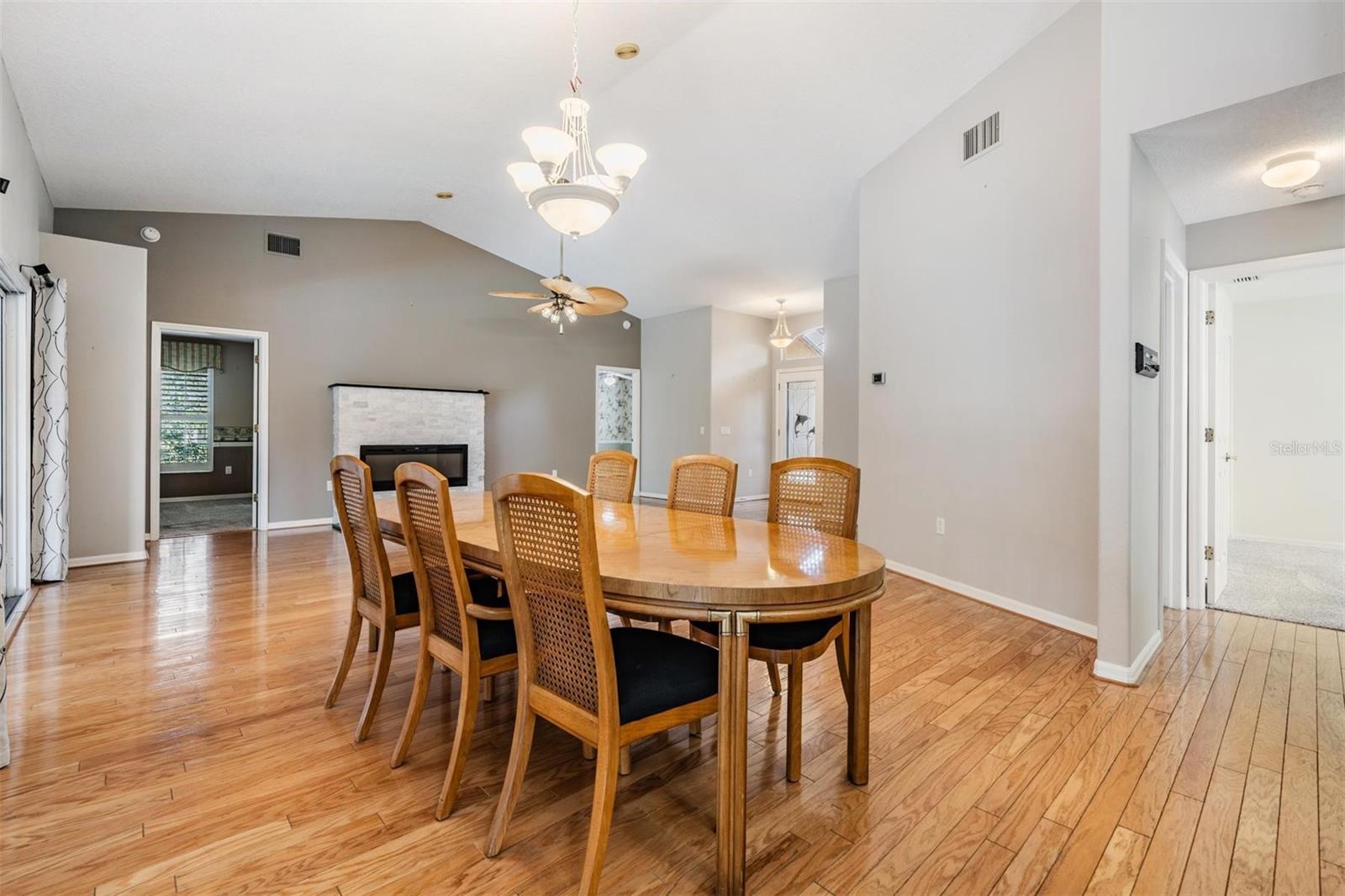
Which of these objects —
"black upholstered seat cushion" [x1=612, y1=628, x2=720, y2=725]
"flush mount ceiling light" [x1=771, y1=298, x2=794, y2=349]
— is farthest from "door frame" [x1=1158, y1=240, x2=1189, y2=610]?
"flush mount ceiling light" [x1=771, y1=298, x2=794, y2=349]

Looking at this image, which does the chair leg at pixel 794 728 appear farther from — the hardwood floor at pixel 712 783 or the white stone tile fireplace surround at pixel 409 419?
the white stone tile fireplace surround at pixel 409 419

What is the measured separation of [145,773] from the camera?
6.20 ft

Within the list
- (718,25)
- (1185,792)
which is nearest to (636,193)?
(718,25)

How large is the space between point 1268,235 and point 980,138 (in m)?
1.63

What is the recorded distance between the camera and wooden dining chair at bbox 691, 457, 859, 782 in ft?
5.96

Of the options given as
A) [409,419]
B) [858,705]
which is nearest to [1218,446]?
[858,705]

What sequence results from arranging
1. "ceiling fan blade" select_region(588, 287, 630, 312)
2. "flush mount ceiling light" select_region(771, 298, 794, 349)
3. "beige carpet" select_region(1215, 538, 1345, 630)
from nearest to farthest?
"beige carpet" select_region(1215, 538, 1345, 630) → "ceiling fan blade" select_region(588, 287, 630, 312) → "flush mount ceiling light" select_region(771, 298, 794, 349)

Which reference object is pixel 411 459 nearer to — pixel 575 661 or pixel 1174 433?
pixel 575 661

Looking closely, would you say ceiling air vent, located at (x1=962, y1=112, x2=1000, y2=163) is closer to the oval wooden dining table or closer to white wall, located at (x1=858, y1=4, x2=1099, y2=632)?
→ white wall, located at (x1=858, y1=4, x2=1099, y2=632)

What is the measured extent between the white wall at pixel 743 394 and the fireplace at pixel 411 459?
11.1 feet

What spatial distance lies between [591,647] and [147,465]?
6.54 meters

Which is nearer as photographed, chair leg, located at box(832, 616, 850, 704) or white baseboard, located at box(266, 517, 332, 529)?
chair leg, located at box(832, 616, 850, 704)

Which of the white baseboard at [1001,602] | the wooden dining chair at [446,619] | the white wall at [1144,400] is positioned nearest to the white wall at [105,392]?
the wooden dining chair at [446,619]

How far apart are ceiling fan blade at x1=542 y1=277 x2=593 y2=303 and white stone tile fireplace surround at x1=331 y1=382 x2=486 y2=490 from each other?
11.1ft
